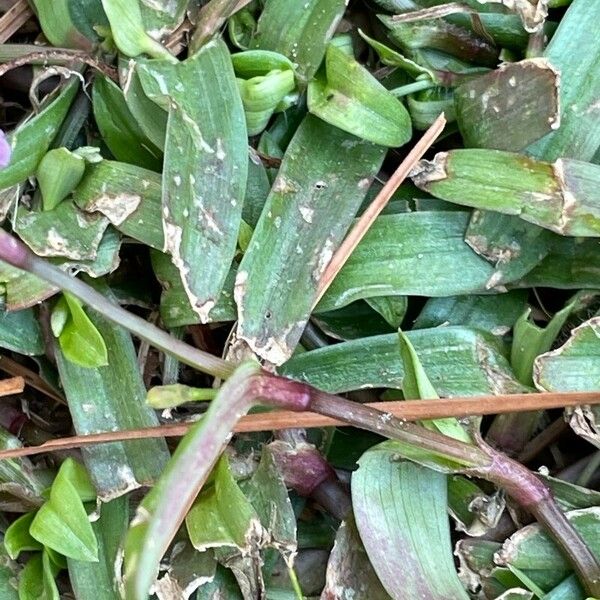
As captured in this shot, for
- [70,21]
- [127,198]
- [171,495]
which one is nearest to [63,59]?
[70,21]

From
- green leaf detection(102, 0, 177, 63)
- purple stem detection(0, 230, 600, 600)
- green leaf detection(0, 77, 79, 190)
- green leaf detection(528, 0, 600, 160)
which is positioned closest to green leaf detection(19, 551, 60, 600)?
purple stem detection(0, 230, 600, 600)

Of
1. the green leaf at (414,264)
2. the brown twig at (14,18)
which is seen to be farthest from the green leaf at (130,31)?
the green leaf at (414,264)

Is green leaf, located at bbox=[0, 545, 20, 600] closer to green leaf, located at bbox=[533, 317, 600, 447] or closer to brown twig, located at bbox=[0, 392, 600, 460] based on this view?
brown twig, located at bbox=[0, 392, 600, 460]

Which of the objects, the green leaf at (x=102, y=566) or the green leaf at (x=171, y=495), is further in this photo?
the green leaf at (x=102, y=566)

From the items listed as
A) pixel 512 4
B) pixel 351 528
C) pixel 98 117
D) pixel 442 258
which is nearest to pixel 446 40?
pixel 512 4

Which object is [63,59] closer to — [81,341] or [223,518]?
[81,341]

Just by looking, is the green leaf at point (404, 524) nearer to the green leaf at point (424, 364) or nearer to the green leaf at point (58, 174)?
the green leaf at point (424, 364)
